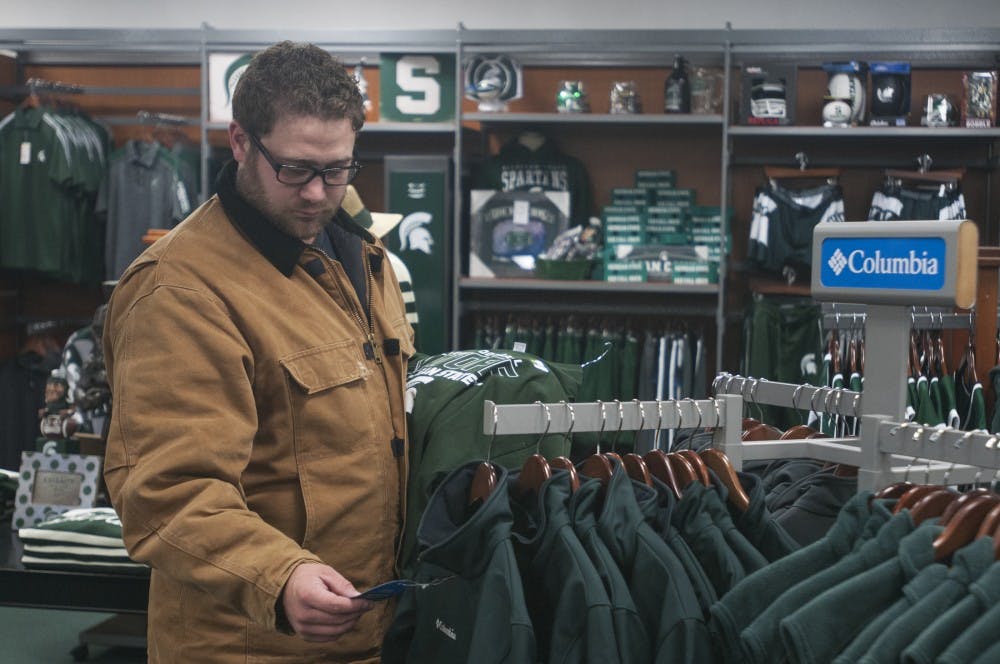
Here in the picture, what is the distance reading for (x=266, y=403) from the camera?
167 centimetres

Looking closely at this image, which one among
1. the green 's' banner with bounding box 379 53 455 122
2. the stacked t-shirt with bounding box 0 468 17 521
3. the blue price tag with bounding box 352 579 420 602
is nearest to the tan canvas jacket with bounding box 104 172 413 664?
the blue price tag with bounding box 352 579 420 602

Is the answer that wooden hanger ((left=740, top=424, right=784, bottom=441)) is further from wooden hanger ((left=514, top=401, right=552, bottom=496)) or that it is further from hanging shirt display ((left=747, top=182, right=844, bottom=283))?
hanging shirt display ((left=747, top=182, right=844, bottom=283))

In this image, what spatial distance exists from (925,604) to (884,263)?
1.98 feet

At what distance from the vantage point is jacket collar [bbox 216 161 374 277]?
1.71 meters

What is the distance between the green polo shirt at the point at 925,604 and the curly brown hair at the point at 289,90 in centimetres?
103

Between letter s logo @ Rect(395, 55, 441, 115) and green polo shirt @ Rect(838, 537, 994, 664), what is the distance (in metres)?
4.45

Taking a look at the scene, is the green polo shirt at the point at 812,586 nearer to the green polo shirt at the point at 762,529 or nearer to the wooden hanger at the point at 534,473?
the green polo shirt at the point at 762,529

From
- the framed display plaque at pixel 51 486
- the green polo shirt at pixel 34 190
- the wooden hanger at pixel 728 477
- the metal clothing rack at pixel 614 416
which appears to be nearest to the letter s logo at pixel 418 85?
the green polo shirt at pixel 34 190

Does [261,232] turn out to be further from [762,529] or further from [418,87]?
[418,87]

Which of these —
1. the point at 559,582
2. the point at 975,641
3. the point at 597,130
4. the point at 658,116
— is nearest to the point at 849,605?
the point at 975,641

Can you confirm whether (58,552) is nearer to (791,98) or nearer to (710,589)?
(710,589)

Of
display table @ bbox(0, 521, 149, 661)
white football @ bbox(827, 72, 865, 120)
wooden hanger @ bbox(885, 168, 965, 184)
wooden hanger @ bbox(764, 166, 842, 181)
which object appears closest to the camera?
display table @ bbox(0, 521, 149, 661)

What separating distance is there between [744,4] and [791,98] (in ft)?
4.05

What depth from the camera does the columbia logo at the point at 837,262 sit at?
1698 millimetres
